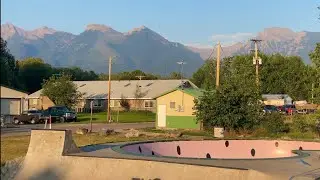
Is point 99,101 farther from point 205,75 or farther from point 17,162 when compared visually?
point 17,162

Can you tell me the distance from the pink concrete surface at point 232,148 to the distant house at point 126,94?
5420 cm

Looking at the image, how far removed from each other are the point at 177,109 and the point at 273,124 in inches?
357

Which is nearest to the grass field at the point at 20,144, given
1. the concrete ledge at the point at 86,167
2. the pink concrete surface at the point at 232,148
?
the concrete ledge at the point at 86,167

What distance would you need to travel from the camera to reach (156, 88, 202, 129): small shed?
39.1 meters

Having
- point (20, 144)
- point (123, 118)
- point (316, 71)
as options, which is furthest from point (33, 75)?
point (316, 71)

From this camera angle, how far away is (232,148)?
2206 cm

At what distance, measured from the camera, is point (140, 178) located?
12.7 metres

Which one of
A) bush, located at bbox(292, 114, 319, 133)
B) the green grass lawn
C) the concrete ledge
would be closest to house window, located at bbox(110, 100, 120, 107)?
the green grass lawn

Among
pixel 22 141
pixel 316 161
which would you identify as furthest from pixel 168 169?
pixel 22 141

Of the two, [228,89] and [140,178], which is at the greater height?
[228,89]

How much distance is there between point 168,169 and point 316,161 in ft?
16.4

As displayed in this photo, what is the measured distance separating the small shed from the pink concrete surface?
16175 mm

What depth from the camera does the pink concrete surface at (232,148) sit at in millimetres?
20719

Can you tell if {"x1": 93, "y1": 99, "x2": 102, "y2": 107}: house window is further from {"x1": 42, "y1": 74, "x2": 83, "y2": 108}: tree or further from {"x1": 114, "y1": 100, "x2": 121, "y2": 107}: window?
{"x1": 42, "y1": 74, "x2": 83, "y2": 108}: tree
